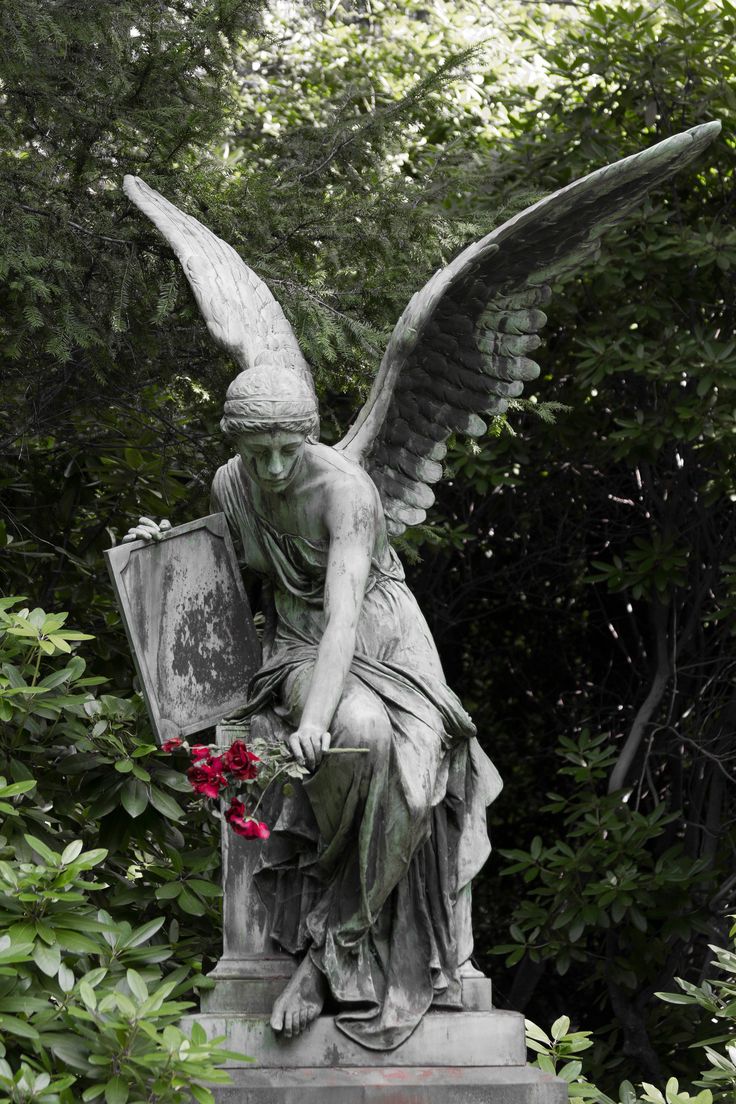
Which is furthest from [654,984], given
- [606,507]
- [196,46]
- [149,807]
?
[196,46]

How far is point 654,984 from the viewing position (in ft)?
24.5

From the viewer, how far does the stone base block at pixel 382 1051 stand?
3.97 metres

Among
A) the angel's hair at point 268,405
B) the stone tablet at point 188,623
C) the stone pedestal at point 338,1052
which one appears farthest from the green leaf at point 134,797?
the angel's hair at point 268,405

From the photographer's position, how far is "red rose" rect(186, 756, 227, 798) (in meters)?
3.80

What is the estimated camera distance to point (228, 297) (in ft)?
15.9

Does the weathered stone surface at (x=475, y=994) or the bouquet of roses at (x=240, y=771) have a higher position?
the bouquet of roses at (x=240, y=771)

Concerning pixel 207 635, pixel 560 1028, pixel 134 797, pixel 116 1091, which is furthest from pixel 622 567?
pixel 116 1091

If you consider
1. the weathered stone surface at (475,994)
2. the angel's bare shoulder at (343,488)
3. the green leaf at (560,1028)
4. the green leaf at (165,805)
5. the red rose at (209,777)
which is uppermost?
the angel's bare shoulder at (343,488)

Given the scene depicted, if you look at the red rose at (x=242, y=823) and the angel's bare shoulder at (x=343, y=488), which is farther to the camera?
the angel's bare shoulder at (x=343, y=488)

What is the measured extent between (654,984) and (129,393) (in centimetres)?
360

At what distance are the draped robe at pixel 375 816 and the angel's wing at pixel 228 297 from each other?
0.40 metres

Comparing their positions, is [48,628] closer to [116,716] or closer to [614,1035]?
[116,716]

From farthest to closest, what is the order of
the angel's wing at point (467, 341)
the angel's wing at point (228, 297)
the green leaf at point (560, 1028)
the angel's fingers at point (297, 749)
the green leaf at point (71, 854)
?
1. the green leaf at point (560, 1028)
2. the angel's wing at point (228, 297)
3. the angel's wing at point (467, 341)
4. the green leaf at point (71, 854)
5. the angel's fingers at point (297, 749)

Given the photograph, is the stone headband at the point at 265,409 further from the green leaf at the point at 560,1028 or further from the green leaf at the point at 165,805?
the green leaf at the point at 560,1028
